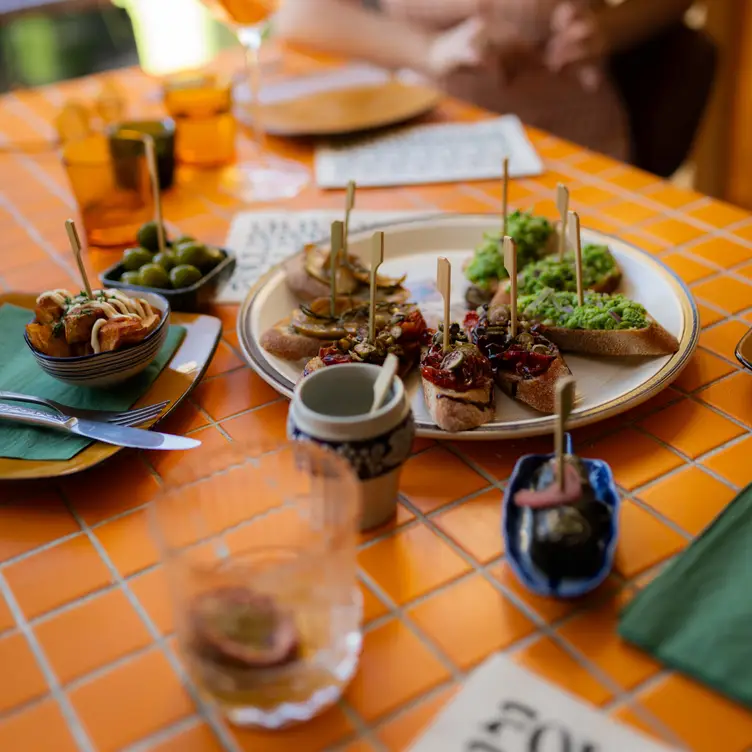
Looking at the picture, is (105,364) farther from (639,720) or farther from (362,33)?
(362,33)

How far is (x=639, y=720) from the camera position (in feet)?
2.20

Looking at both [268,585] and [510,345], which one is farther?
[510,345]

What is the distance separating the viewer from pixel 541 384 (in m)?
1.02

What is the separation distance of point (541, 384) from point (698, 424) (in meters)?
0.19

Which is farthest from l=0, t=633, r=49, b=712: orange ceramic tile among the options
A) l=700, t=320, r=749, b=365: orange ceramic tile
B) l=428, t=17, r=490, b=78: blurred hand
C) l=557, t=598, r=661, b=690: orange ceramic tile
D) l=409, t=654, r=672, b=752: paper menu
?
l=428, t=17, r=490, b=78: blurred hand

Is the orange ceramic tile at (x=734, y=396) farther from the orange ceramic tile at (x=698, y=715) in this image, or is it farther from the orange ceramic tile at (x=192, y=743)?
the orange ceramic tile at (x=192, y=743)

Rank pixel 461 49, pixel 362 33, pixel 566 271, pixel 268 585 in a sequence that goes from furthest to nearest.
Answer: pixel 362 33
pixel 461 49
pixel 566 271
pixel 268 585

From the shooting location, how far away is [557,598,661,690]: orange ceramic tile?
2.32 feet

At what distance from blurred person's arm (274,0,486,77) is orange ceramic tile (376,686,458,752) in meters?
1.97

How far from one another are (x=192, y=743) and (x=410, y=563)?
0.86 ft

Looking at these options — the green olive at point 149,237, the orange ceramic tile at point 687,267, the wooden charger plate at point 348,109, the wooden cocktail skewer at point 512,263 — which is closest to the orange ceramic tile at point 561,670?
the wooden cocktail skewer at point 512,263

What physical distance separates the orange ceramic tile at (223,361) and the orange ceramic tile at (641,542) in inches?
22.2

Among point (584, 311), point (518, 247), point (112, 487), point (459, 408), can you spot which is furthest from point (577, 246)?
point (112, 487)

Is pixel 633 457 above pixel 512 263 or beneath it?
beneath
